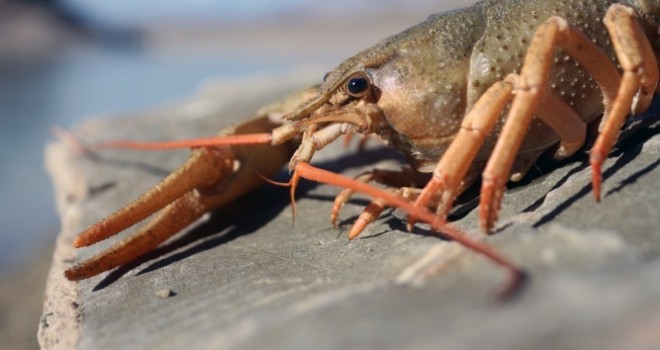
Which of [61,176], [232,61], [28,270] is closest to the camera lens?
[61,176]

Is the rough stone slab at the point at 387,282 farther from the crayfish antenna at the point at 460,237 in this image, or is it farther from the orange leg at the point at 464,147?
the orange leg at the point at 464,147

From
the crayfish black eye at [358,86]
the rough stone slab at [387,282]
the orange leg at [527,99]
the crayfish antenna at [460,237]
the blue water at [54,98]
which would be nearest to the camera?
the rough stone slab at [387,282]

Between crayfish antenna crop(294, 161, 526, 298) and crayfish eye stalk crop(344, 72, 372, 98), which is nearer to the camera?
crayfish antenna crop(294, 161, 526, 298)

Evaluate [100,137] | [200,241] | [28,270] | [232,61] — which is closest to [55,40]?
[232,61]

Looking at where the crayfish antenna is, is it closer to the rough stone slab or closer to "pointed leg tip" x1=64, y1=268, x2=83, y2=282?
the rough stone slab

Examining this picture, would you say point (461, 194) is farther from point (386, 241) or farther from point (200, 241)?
point (200, 241)

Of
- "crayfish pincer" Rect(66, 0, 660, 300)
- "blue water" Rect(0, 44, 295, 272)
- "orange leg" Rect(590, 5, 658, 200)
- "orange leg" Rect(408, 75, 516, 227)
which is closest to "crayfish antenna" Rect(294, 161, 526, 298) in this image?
"crayfish pincer" Rect(66, 0, 660, 300)

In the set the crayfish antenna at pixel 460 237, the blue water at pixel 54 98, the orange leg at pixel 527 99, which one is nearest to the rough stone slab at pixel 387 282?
the crayfish antenna at pixel 460 237
